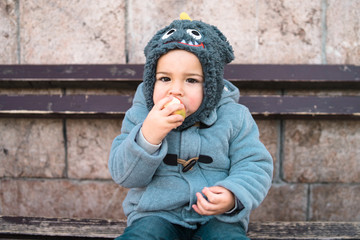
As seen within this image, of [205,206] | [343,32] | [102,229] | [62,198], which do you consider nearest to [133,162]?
[205,206]

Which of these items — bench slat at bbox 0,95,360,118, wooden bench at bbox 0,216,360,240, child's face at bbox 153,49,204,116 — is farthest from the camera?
bench slat at bbox 0,95,360,118

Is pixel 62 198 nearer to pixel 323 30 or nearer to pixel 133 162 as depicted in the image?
pixel 133 162

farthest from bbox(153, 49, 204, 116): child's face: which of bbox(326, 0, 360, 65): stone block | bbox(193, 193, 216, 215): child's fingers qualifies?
bbox(326, 0, 360, 65): stone block

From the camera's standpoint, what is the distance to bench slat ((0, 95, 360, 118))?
6.49ft

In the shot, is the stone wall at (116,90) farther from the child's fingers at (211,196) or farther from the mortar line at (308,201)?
the child's fingers at (211,196)

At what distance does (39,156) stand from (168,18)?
59.5 inches

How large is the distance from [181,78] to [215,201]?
0.53 meters

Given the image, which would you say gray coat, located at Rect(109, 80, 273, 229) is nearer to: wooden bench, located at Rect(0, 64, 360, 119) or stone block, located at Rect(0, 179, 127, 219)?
wooden bench, located at Rect(0, 64, 360, 119)

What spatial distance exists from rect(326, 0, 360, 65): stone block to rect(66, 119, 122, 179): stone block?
175cm

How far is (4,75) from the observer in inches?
83.3

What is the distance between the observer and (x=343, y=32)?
7.02 feet

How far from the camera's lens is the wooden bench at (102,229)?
59.3 inches

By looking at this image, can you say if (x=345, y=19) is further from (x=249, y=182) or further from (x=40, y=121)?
(x=40, y=121)

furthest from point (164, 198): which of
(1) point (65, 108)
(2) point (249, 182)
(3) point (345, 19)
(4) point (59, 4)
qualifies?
(3) point (345, 19)
